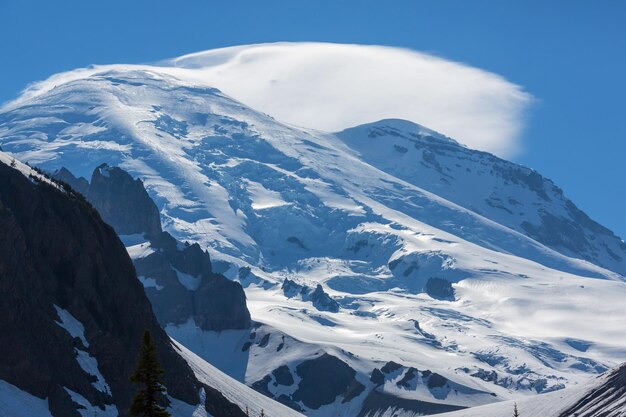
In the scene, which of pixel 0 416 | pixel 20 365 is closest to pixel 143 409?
pixel 0 416

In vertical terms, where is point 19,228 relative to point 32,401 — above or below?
above

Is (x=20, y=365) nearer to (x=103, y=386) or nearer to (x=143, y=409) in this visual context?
(x=103, y=386)

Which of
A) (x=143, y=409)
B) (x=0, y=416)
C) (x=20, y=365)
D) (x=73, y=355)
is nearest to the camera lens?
(x=143, y=409)

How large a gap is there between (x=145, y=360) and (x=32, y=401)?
91224 mm

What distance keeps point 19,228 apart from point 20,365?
882 inches

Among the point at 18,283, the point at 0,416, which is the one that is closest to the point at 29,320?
the point at 18,283

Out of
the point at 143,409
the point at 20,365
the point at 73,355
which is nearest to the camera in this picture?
the point at 143,409

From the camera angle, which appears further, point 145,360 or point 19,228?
point 19,228

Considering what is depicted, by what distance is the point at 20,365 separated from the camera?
181 m

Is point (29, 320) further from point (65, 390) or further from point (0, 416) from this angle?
point (0, 416)

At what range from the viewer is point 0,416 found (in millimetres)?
166500

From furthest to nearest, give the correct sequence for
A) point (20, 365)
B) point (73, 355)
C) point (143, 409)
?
point (73, 355) < point (20, 365) < point (143, 409)

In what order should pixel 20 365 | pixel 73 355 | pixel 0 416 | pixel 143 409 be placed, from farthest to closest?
1. pixel 73 355
2. pixel 20 365
3. pixel 0 416
4. pixel 143 409

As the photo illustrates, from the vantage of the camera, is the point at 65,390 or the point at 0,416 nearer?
the point at 0,416
